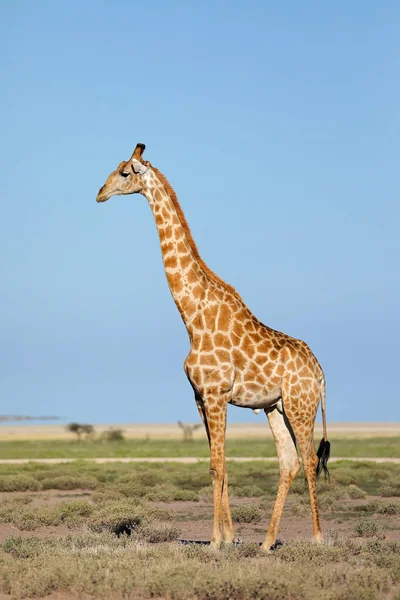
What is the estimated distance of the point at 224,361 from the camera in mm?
14102

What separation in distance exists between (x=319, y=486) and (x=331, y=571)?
16.5 meters

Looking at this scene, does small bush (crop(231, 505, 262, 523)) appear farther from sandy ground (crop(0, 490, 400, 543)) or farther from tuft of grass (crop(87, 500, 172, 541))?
tuft of grass (crop(87, 500, 172, 541))

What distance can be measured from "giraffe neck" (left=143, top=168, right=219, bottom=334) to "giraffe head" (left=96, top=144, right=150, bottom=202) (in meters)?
0.13

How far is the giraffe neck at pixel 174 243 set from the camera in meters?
14.7

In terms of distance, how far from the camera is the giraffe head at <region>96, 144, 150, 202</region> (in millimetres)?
14750

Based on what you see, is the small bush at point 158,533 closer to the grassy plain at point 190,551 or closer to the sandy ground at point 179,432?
the grassy plain at point 190,551

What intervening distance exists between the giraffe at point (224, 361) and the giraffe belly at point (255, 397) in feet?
0.05

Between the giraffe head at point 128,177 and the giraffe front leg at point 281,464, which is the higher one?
the giraffe head at point 128,177

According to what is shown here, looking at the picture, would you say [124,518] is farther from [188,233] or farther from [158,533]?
[188,233]

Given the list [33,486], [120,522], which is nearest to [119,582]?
[120,522]

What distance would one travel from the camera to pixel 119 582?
1148cm

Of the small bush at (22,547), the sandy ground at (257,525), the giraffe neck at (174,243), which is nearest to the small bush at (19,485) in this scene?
the sandy ground at (257,525)

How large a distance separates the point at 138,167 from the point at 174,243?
122 cm

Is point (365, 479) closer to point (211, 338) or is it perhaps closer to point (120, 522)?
point (120, 522)
